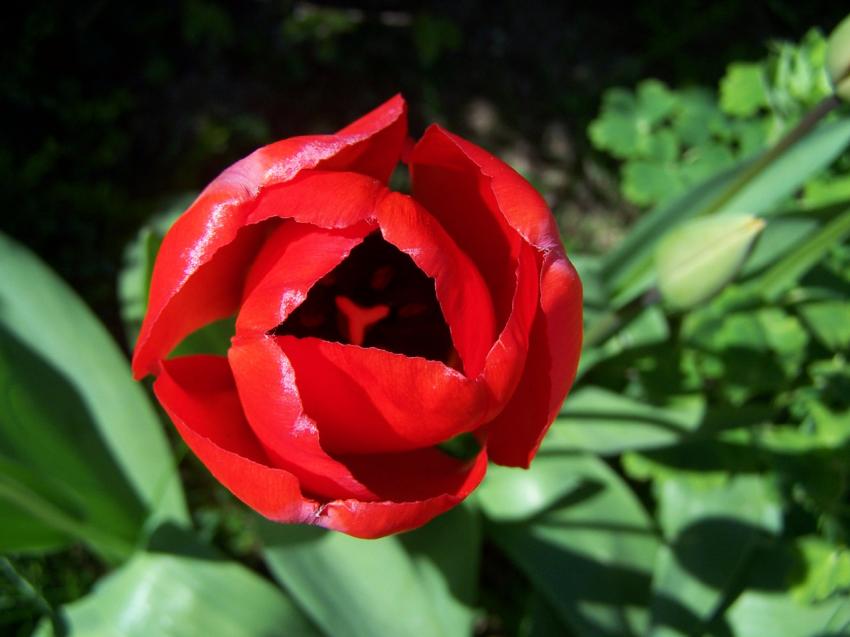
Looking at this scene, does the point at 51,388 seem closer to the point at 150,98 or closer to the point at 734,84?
the point at 150,98

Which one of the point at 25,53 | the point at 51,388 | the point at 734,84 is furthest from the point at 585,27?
the point at 51,388

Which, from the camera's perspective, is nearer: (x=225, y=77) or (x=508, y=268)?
(x=508, y=268)

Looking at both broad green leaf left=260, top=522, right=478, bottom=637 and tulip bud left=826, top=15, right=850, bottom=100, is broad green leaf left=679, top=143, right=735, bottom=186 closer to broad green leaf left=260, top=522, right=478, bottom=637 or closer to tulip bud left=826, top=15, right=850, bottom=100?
tulip bud left=826, top=15, right=850, bottom=100

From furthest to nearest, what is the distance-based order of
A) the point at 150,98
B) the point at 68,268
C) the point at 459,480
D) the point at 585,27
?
the point at 585,27 < the point at 150,98 < the point at 68,268 < the point at 459,480

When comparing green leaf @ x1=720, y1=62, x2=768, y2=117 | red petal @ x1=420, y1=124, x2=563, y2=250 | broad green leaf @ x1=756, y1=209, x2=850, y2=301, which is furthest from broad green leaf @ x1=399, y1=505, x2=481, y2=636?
green leaf @ x1=720, y1=62, x2=768, y2=117

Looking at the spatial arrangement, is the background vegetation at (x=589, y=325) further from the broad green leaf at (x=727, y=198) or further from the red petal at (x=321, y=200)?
the red petal at (x=321, y=200)

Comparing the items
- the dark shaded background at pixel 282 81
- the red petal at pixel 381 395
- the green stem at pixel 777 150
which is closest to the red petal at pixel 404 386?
the red petal at pixel 381 395
